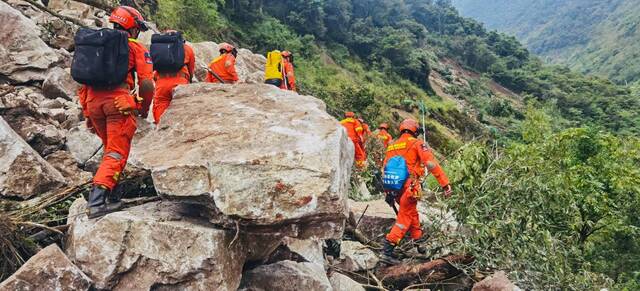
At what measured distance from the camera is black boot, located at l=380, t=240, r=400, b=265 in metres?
5.69

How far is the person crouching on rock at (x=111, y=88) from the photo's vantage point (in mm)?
3771

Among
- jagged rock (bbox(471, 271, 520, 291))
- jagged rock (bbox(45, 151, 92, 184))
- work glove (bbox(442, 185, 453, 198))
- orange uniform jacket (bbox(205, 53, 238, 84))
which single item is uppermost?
orange uniform jacket (bbox(205, 53, 238, 84))

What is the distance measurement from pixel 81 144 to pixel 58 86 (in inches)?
69.6

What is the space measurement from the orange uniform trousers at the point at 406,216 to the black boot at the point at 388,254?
0.10 meters

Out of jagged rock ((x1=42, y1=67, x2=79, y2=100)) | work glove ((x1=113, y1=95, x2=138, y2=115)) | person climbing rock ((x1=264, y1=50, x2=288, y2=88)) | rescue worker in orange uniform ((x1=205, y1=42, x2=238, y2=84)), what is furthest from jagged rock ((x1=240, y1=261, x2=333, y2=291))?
person climbing rock ((x1=264, y1=50, x2=288, y2=88))

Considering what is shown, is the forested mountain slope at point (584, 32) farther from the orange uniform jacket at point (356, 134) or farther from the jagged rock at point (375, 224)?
the jagged rock at point (375, 224)

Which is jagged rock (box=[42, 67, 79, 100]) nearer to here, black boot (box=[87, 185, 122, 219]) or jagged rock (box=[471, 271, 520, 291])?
black boot (box=[87, 185, 122, 219])

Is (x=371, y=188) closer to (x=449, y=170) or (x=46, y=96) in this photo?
(x=449, y=170)

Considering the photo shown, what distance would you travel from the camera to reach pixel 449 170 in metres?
6.32

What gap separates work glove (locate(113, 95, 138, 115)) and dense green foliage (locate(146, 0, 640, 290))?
3.52 meters

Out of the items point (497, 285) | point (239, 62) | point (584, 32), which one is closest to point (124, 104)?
point (497, 285)

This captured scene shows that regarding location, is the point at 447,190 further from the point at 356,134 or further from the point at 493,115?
the point at 493,115

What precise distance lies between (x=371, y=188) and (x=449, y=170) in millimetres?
3277

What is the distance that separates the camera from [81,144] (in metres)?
5.41
